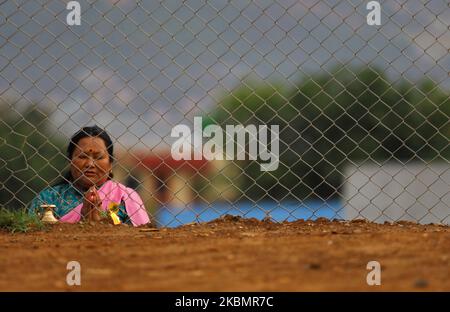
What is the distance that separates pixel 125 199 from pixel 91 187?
0.30 meters

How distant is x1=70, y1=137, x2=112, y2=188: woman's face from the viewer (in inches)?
219

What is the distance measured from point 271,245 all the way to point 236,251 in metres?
0.24

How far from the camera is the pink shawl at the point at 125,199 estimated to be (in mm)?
5504

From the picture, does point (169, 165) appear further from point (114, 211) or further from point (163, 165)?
point (114, 211)

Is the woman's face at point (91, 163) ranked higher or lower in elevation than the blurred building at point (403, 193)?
lower

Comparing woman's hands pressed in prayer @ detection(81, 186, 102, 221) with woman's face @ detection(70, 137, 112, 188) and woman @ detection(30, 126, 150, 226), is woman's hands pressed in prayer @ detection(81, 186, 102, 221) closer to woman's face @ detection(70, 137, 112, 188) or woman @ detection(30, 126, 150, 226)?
woman @ detection(30, 126, 150, 226)

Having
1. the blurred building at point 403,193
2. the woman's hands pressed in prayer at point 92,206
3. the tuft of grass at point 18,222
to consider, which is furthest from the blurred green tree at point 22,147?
the blurred building at point 403,193

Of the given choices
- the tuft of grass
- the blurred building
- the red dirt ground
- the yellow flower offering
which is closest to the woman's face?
the yellow flower offering

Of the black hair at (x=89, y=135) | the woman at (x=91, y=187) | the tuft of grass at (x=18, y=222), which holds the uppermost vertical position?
the black hair at (x=89, y=135)

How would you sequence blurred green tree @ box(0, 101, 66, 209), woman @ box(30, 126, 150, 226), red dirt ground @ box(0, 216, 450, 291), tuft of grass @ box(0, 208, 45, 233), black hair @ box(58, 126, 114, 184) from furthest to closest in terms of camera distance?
black hair @ box(58, 126, 114, 184)
woman @ box(30, 126, 150, 226)
blurred green tree @ box(0, 101, 66, 209)
tuft of grass @ box(0, 208, 45, 233)
red dirt ground @ box(0, 216, 450, 291)

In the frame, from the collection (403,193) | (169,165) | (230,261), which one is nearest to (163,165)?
(169,165)

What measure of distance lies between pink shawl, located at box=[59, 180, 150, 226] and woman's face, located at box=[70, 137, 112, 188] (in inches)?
3.5

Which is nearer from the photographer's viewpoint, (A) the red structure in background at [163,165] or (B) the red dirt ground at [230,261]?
(B) the red dirt ground at [230,261]

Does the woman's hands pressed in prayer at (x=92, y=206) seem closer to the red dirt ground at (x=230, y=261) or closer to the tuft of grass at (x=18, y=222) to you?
the tuft of grass at (x=18, y=222)
